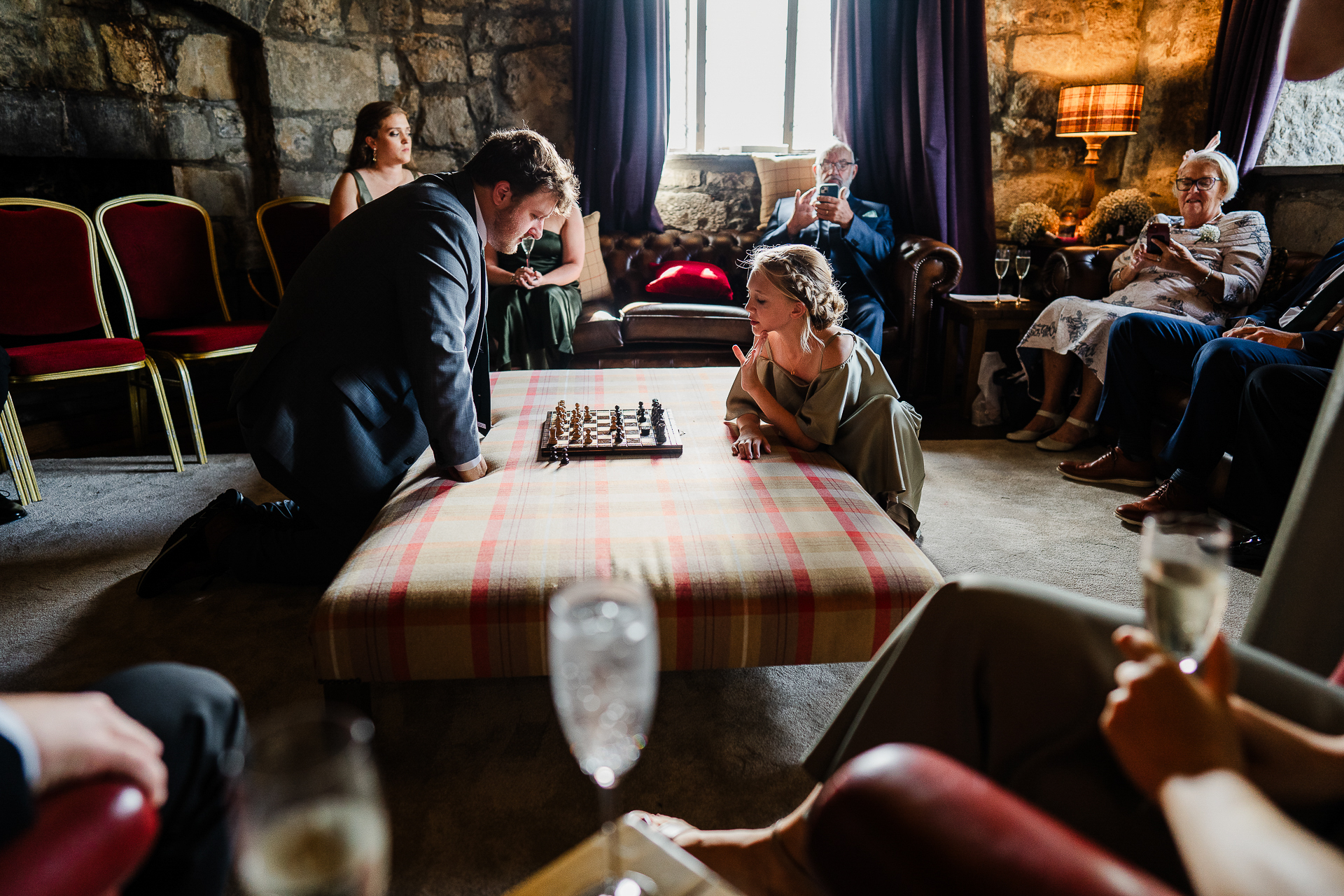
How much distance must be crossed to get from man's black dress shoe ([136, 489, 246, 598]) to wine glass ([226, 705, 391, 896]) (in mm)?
1870

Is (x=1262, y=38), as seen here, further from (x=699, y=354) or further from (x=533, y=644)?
(x=533, y=644)

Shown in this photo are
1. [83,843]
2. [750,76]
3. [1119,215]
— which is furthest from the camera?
[750,76]

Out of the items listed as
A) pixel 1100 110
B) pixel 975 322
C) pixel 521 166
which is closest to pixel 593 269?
pixel 975 322

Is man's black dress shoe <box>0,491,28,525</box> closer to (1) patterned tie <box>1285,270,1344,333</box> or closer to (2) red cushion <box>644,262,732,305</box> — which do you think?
(2) red cushion <box>644,262,732,305</box>

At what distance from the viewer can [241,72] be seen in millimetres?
3775

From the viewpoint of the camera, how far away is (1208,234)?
3070 mm

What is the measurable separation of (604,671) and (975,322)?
11.4 feet

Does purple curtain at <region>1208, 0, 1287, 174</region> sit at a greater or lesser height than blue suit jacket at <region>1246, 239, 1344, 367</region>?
greater

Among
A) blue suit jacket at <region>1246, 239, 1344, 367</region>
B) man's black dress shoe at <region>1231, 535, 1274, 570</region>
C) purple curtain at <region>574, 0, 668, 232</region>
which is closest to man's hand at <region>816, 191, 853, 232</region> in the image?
purple curtain at <region>574, 0, 668, 232</region>

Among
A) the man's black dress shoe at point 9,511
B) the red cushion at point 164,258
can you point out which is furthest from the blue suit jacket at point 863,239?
the man's black dress shoe at point 9,511

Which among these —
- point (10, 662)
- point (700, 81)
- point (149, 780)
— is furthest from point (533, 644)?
point (700, 81)

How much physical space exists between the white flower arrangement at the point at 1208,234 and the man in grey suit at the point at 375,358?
8.43 ft

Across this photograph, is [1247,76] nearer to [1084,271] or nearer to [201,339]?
[1084,271]

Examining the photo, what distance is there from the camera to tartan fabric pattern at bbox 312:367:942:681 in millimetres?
1289
